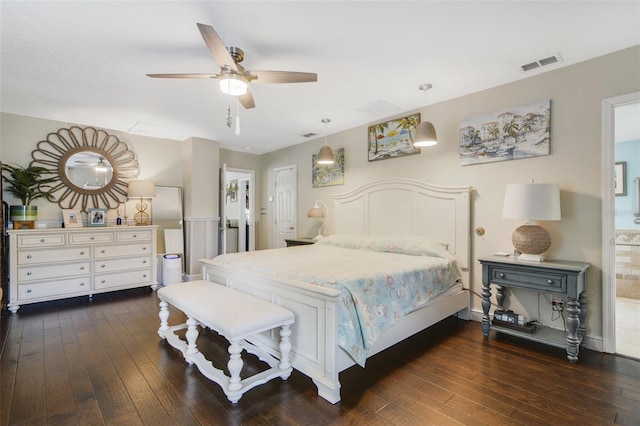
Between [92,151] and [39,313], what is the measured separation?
93.7 inches

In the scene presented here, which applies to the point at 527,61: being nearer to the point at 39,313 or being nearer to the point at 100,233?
the point at 100,233

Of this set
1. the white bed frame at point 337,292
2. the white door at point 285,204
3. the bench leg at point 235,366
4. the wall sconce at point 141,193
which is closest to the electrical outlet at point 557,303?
the white bed frame at point 337,292

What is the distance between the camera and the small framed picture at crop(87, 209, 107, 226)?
4449mm

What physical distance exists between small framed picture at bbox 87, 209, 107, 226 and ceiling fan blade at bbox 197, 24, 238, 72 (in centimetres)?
365

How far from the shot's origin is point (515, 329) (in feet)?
8.98

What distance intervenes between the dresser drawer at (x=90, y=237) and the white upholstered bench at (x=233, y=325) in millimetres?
2358

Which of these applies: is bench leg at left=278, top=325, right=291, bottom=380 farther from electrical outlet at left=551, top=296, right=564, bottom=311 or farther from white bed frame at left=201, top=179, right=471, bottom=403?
electrical outlet at left=551, top=296, right=564, bottom=311

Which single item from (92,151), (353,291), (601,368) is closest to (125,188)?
(92,151)

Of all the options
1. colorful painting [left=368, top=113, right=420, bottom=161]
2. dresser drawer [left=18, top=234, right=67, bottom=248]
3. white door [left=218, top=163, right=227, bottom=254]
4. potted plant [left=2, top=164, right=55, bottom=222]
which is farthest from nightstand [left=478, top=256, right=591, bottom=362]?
potted plant [left=2, top=164, right=55, bottom=222]

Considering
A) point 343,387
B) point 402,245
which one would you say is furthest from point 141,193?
point 343,387

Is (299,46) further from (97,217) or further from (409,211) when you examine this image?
(97,217)

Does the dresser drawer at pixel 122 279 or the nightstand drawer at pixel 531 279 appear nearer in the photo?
the nightstand drawer at pixel 531 279

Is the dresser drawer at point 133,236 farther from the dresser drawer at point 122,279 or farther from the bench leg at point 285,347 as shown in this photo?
the bench leg at point 285,347

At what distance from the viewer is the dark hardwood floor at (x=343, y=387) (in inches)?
68.0
